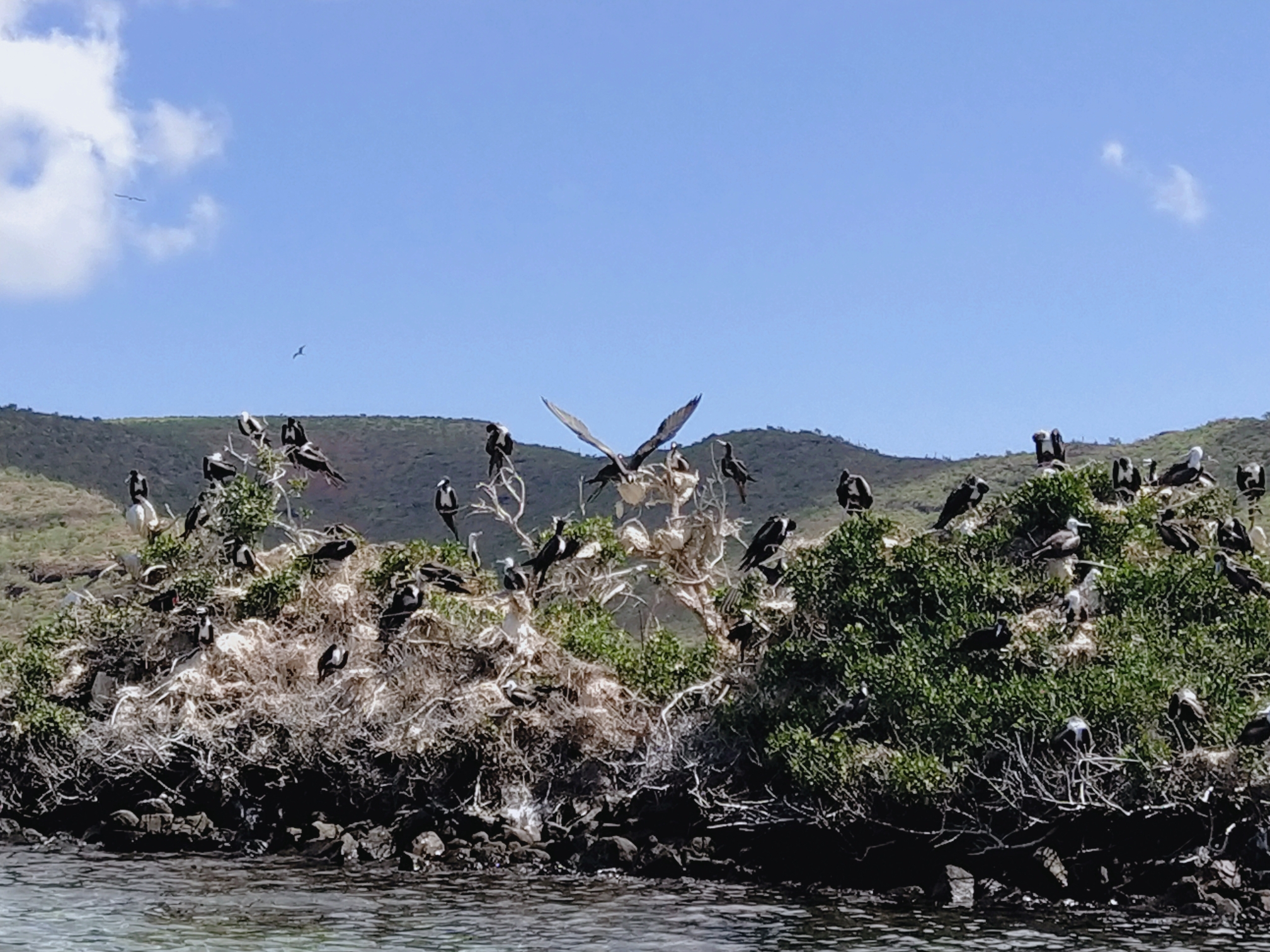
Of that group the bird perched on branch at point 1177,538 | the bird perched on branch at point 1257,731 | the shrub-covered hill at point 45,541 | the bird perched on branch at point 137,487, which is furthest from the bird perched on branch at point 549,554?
the shrub-covered hill at point 45,541

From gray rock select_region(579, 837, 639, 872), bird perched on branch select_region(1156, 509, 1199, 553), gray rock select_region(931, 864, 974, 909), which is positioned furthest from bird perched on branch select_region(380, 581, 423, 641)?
bird perched on branch select_region(1156, 509, 1199, 553)

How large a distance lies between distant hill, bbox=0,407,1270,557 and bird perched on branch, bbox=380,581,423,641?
30.2 m

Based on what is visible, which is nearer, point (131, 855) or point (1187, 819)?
point (1187, 819)

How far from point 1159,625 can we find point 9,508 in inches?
1865

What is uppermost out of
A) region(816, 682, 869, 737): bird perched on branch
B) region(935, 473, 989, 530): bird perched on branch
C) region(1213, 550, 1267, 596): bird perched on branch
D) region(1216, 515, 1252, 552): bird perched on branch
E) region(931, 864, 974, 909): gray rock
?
region(935, 473, 989, 530): bird perched on branch

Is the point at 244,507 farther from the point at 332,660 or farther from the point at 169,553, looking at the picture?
the point at 332,660

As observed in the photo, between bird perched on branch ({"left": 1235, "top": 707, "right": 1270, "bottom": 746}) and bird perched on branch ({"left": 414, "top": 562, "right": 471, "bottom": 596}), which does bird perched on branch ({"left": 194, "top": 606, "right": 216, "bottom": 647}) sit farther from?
bird perched on branch ({"left": 1235, "top": 707, "right": 1270, "bottom": 746})

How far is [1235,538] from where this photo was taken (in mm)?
21375

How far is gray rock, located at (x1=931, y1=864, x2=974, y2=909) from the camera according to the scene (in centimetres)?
1855

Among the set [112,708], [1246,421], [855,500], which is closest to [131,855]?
[112,708]

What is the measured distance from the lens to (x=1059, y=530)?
71.9ft

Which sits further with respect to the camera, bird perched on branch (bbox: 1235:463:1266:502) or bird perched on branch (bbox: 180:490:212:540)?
bird perched on branch (bbox: 180:490:212:540)

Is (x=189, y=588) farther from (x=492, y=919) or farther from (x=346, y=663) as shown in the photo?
(x=492, y=919)

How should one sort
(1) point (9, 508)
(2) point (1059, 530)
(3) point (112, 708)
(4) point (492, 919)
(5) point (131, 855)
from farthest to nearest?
1. (1) point (9, 508)
2. (3) point (112, 708)
3. (5) point (131, 855)
4. (2) point (1059, 530)
5. (4) point (492, 919)
